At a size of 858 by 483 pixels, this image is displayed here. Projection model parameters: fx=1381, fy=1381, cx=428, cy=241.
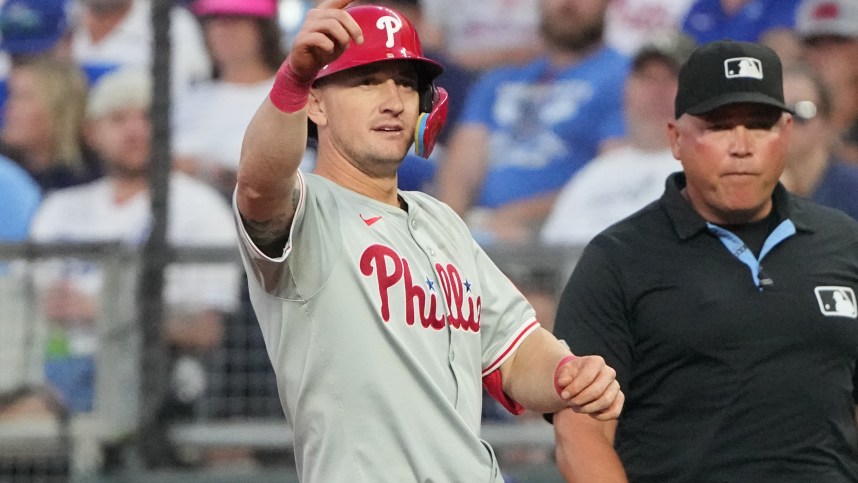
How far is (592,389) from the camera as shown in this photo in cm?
302

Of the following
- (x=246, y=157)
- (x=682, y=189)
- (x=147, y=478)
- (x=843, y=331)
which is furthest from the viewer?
(x=147, y=478)

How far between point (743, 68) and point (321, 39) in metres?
1.56

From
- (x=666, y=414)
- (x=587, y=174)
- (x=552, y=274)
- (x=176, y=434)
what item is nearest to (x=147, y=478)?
(x=176, y=434)

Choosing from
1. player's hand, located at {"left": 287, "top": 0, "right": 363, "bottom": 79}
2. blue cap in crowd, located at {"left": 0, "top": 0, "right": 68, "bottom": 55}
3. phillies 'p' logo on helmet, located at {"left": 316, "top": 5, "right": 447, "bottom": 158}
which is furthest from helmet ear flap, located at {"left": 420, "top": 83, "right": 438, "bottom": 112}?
blue cap in crowd, located at {"left": 0, "top": 0, "right": 68, "bottom": 55}

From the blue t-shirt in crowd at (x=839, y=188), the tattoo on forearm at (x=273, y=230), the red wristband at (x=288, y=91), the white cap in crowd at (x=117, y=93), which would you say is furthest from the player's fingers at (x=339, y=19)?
the white cap in crowd at (x=117, y=93)

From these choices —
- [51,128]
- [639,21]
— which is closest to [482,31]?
[639,21]

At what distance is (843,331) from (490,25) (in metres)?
3.57

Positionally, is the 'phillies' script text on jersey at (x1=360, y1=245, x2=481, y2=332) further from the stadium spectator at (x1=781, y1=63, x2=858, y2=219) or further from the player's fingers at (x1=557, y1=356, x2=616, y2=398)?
the stadium spectator at (x1=781, y1=63, x2=858, y2=219)

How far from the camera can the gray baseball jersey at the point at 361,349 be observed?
9.87ft

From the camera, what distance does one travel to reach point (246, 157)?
281 centimetres

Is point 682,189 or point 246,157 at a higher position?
point 246,157

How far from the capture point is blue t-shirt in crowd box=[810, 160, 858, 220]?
20.6ft

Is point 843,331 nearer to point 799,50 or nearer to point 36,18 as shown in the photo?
point 799,50

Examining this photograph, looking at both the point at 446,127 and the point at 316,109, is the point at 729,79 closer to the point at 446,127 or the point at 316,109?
the point at 316,109
